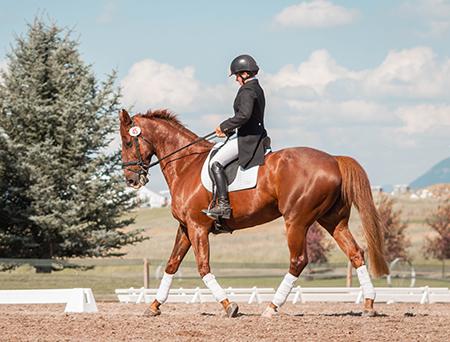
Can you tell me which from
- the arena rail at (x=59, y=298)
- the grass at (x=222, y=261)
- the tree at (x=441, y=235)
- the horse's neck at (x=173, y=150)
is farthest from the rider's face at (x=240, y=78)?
the tree at (x=441, y=235)

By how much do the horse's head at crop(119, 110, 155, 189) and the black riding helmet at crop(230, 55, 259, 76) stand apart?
178cm

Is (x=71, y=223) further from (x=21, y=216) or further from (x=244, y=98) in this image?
(x=244, y=98)

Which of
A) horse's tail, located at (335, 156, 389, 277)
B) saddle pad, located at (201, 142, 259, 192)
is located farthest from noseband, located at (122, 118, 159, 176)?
horse's tail, located at (335, 156, 389, 277)

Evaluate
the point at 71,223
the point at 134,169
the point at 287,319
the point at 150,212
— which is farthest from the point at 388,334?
the point at 150,212

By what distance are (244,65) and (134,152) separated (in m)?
2.17

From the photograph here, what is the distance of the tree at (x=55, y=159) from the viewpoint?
57.9 feet

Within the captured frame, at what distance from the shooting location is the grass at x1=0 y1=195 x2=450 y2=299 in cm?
1587

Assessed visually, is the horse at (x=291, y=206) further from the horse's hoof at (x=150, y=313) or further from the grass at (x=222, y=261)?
the grass at (x=222, y=261)

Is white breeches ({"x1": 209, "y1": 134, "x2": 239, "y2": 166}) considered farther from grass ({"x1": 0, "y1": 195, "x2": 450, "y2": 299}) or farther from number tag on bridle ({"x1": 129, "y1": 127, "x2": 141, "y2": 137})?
grass ({"x1": 0, "y1": 195, "x2": 450, "y2": 299})

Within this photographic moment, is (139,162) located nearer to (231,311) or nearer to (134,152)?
(134,152)

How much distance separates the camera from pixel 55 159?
1819 centimetres

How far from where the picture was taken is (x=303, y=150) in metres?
7.06

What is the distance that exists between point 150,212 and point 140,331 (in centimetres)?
6261

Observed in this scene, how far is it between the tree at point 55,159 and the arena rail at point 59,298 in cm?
851
